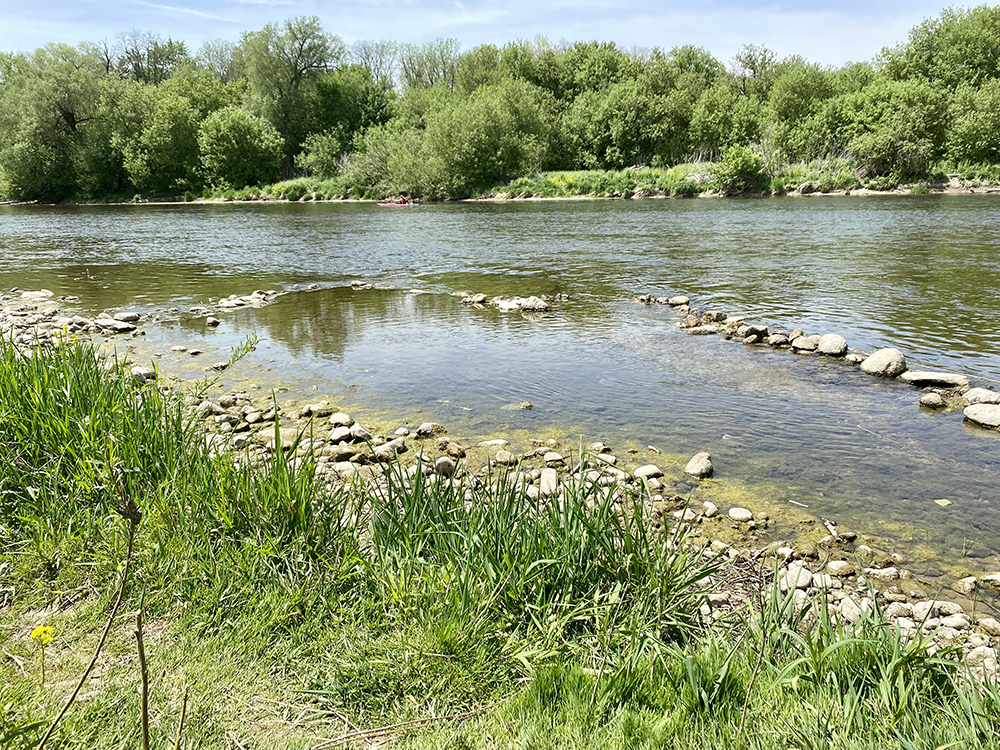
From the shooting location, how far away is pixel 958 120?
57.4 meters

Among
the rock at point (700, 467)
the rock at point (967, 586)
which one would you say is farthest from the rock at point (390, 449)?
the rock at point (967, 586)

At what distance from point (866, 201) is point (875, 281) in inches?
1261

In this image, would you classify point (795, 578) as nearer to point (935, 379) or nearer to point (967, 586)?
point (967, 586)

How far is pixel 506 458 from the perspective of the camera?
6543 mm

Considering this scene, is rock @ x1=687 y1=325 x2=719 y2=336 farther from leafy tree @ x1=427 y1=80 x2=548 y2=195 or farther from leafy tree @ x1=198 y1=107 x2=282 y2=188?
leafy tree @ x1=198 y1=107 x2=282 y2=188

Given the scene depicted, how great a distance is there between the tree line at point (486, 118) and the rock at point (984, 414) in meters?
51.6

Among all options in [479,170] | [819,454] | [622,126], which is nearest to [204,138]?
[479,170]

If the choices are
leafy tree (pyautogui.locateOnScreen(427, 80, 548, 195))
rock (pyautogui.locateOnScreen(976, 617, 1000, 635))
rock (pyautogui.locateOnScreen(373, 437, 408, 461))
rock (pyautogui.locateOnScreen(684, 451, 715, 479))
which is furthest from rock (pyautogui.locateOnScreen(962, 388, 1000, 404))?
Result: leafy tree (pyautogui.locateOnScreen(427, 80, 548, 195))

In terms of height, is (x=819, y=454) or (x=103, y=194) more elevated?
(x=103, y=194)

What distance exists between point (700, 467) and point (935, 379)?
184 inches

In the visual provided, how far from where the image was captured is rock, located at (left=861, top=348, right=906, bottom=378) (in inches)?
364

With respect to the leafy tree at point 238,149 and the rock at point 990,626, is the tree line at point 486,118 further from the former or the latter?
the rock at point 990,626

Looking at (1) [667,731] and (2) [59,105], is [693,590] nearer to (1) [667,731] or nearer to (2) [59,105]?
(1) [667,731]

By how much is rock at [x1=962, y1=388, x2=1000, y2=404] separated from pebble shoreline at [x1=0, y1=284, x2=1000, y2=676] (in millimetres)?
17
